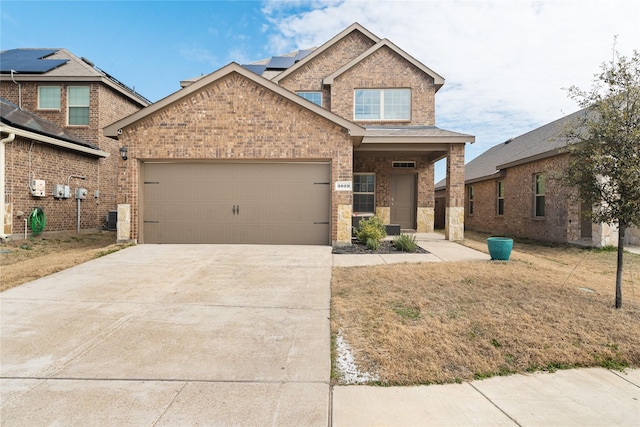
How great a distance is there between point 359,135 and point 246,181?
3.58 metres

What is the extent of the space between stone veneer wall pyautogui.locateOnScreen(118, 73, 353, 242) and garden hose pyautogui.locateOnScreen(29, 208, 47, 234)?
3.96m

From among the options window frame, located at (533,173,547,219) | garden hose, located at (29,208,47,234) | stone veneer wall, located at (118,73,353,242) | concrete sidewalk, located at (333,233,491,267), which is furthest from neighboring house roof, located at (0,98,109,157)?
window frame, located at (533,173,547,219)

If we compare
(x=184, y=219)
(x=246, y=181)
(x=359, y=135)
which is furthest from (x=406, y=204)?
(x=184, y=219)

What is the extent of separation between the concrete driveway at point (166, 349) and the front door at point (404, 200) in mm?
8616

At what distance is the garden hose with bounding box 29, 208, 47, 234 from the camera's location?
10.6m

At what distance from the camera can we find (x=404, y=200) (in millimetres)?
14180

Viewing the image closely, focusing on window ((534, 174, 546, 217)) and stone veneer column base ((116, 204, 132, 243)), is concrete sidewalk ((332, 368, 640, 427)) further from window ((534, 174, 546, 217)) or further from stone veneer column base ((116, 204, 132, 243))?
window ((534, 174, 546, 217))

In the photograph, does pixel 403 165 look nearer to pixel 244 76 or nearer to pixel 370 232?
pixel 370 232

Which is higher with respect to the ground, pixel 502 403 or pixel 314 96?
pixel 314 96

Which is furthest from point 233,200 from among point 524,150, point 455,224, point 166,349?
point 524,150

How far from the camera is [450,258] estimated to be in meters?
7.87

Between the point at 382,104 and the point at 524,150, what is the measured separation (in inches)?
265

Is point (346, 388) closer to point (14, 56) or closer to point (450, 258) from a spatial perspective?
point (450, 258)

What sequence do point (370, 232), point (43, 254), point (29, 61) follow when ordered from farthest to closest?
point (29, 61) < point (370, 232) < point (43, 254)
